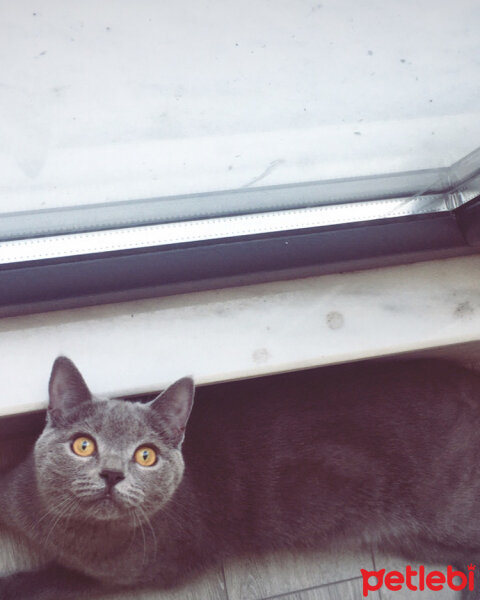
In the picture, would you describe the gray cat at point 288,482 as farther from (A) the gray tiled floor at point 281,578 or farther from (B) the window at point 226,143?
(B) the window at point 226,143

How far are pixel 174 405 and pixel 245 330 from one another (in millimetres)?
200

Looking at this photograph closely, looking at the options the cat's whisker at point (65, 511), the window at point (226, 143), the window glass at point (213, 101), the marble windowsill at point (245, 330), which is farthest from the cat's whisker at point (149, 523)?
the window glass at point (213, 101)

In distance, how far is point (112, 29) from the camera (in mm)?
777

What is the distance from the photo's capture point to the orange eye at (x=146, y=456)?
1043mm

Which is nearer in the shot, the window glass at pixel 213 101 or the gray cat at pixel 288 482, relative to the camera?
the window glass at pixel 213 101

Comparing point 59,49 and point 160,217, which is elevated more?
point 59,49

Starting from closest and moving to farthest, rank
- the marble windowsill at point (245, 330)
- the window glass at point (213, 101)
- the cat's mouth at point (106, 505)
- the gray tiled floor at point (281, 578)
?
the window glass at point (213, 101) → the cat's mouth at point (106, 505) → the marble windowsill at point (245, 330) → the gray tiled floor at point (281, 578)

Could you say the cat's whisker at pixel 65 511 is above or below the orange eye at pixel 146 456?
below

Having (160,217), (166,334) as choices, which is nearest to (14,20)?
(160,217)

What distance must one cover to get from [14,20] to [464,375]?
3.62ft

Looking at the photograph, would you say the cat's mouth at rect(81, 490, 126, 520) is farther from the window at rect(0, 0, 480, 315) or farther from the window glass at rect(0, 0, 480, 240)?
the window glass at rect(0, 0, 480, 240)

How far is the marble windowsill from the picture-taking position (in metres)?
1.11

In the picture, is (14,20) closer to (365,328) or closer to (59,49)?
(59,49)

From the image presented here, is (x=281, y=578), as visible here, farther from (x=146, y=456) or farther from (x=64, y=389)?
(x=64, y=389)
